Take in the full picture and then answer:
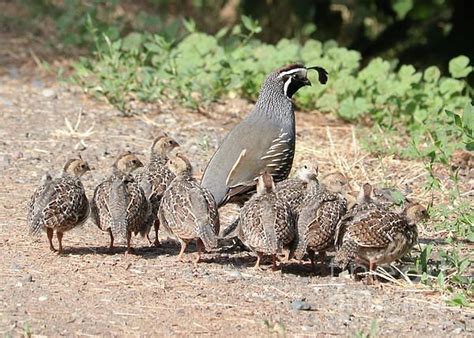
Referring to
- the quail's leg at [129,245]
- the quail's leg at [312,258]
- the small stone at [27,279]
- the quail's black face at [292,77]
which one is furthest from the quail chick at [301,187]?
the small stone at [27,279]

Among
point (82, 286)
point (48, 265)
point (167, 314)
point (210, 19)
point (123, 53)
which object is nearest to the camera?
point (167, 314)

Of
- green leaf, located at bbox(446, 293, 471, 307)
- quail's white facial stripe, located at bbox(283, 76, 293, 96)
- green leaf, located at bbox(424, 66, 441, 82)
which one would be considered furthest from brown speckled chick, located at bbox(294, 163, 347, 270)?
green leaf, located at bbox(424, 66, 441, 82)

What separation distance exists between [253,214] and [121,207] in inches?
32.9

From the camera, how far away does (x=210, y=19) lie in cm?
1545

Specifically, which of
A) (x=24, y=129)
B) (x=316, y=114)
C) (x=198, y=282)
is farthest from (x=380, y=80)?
(x=198, y=282)

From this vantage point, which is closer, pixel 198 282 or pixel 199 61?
pixel 198 282

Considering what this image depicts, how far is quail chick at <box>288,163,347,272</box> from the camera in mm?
6895

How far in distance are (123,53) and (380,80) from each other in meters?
2.71

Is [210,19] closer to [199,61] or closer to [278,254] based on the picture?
[199,61]

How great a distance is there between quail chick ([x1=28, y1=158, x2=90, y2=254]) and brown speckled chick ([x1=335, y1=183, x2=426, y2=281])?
164 centimetres

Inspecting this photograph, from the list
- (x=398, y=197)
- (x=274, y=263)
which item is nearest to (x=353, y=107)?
(x=398, y=197)

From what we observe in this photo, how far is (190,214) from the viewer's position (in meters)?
7.03

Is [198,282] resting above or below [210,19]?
below

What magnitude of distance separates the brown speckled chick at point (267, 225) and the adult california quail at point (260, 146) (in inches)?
33.3
